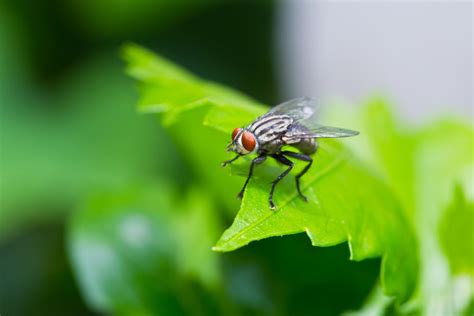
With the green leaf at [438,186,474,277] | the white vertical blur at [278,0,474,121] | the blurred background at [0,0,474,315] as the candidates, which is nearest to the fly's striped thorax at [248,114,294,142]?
the green leaf at [438,186,474,277]

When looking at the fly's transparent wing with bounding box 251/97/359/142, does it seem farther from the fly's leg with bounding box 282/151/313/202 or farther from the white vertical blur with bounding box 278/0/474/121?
the white vertical blur with bounding box 278/0/474/121

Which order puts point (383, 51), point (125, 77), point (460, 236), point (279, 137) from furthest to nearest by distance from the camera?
point (383, 51) < point (125, 77) < point (279, 137) < point (460, 236)

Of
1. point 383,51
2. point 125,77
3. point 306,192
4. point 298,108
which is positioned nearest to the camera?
point 306,192

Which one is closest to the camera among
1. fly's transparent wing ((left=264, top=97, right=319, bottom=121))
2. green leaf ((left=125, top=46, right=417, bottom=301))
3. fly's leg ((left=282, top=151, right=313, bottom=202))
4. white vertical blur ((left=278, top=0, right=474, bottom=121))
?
green leaf ((left=125, top=46, right=417, bottom=301))

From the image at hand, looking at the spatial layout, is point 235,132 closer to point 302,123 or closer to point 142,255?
point 302,123

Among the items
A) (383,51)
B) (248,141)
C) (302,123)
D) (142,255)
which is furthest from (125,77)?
(248,141)

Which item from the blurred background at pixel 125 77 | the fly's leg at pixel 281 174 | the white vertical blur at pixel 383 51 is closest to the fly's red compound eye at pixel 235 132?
the fly's leg at pixel 281 174
